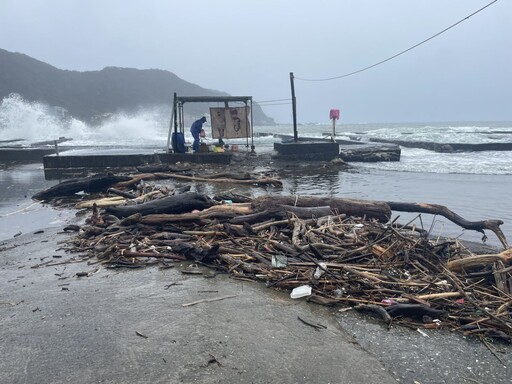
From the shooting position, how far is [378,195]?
1091cm

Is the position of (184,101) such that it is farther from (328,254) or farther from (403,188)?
(328,254)

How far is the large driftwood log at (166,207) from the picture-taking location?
6691 mm

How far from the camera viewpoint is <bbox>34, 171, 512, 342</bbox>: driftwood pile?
3781 millimetres

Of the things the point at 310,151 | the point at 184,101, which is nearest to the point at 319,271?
the point at 184,101

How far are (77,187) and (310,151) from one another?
1246 centimetres

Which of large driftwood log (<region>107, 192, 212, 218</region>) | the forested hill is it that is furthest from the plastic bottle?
the forested hill

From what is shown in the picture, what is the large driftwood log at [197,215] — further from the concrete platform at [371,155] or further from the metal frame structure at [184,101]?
the concrete platform at [371,155]

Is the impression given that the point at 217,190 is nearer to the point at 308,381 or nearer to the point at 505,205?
the point at 505,205

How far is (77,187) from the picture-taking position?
1058 cm

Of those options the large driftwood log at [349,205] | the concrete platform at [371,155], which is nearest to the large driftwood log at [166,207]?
the large driftwood log at [349,205]

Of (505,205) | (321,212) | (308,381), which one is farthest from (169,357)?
(505,205)

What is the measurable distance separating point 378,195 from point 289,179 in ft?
12.9

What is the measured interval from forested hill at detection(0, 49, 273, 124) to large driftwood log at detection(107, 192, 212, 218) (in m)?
106

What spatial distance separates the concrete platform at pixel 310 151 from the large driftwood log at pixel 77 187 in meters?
10.8
